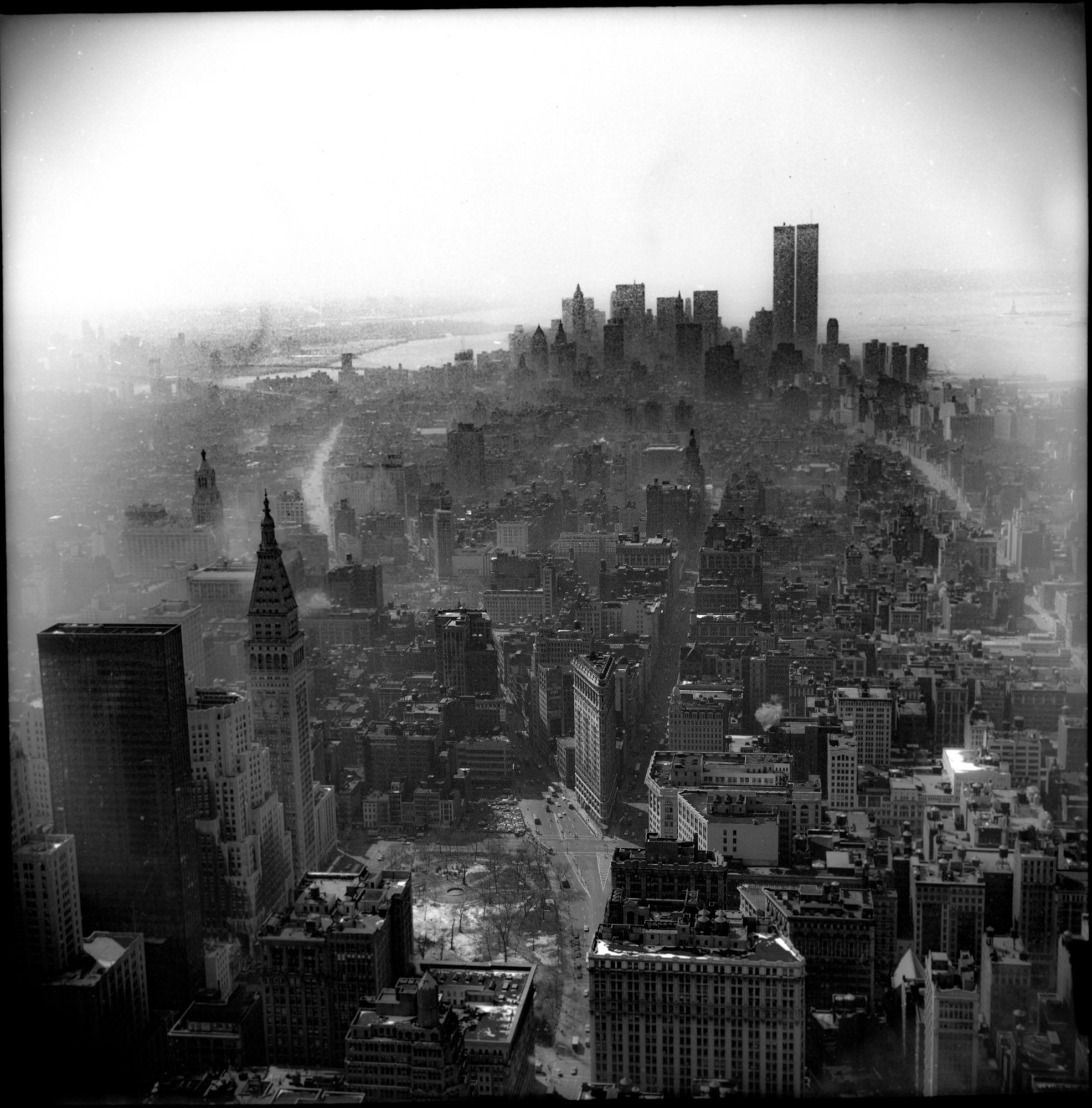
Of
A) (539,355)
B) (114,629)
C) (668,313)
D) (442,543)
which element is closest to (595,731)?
(442,543)

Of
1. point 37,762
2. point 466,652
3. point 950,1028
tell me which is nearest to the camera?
point 950,1028

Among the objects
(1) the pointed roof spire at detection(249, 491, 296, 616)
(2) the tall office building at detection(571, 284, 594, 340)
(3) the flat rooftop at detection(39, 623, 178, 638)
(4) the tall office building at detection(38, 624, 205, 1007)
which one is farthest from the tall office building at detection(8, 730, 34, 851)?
(2) the tall office building at detection(571, 284, 594, 340)

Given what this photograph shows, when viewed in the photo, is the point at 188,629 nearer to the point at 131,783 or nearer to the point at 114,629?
the point at 114,629

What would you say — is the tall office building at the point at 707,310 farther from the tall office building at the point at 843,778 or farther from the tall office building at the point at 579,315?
the tall office building at the point at 843,778

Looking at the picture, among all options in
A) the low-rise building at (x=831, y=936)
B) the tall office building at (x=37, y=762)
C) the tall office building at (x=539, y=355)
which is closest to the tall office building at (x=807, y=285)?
the tall office building at (x=539, y=355)

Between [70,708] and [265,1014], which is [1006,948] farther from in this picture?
[70,708]

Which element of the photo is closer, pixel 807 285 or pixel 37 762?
pixel 37 762
